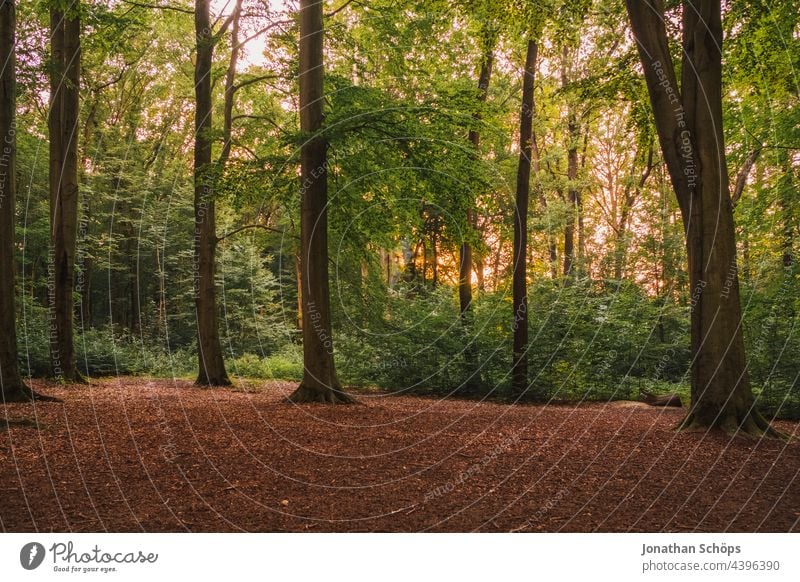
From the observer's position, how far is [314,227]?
36.1 ft

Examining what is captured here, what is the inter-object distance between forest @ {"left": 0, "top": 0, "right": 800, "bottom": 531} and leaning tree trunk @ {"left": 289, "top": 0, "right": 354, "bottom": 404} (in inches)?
2.0

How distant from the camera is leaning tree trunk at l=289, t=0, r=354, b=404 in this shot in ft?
36.1

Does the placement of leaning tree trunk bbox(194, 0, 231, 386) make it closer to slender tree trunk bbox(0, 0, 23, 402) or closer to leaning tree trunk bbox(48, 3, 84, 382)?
leaning tree trunk bbox(48, 3, 84, 382)

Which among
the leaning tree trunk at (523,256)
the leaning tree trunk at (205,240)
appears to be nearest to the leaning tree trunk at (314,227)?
the leaning tree trunk at (205,240)

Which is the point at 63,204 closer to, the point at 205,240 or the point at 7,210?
the point at 205,240

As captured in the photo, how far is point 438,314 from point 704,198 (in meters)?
9.63

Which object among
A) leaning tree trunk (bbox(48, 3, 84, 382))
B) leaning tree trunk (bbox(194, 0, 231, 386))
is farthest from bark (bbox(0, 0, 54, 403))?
leaning tree trunk (bbox(194, 0, 231, 386))

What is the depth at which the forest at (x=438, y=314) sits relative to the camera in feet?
17.7

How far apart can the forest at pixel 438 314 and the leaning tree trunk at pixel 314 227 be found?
51 mm

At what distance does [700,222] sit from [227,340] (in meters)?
22.3

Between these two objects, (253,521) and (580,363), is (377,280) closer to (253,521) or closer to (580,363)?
(580,363)

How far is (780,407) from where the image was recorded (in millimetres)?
10766

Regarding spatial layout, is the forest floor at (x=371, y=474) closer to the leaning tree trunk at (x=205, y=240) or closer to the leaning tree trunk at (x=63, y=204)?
the leaning tree trunk at (x=63, y=204)

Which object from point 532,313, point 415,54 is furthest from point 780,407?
point 415,54
